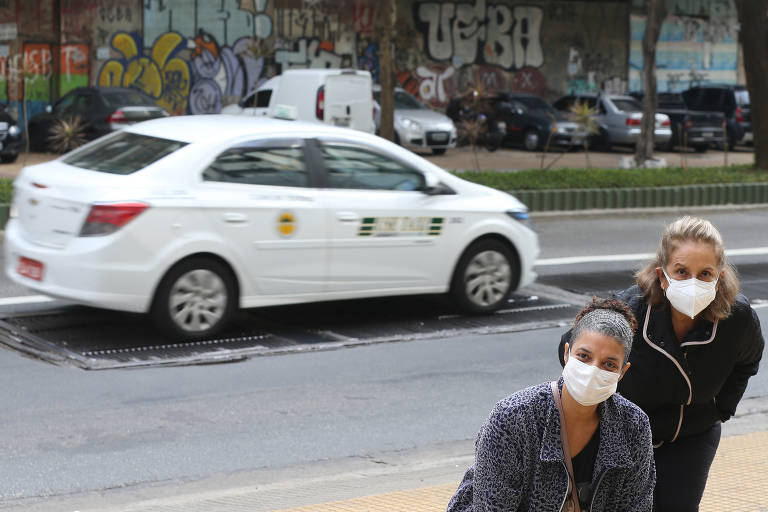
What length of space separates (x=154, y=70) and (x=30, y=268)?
24.9 metres

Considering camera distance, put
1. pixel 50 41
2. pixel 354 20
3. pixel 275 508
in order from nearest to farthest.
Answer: pixel 275 508, pixel 50 41, pixel 354 20

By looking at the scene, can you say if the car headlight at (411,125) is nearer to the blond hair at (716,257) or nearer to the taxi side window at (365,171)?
the taxi side window at (365,171)

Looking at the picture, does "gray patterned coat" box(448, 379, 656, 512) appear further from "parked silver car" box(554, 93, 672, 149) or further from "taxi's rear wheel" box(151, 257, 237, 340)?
"parked silver car" box(554, 93, 672, 149)

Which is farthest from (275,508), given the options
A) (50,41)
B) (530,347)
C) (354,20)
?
(354,20)

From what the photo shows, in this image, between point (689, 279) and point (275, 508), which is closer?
point (689, 279)

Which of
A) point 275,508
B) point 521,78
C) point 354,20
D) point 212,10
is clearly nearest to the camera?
point 275,508

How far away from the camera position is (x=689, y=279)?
3840 millimetres

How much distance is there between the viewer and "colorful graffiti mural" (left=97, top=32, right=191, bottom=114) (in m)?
32.5

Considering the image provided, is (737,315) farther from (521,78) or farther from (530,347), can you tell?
(521,78)

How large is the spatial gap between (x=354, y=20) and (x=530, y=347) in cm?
2793

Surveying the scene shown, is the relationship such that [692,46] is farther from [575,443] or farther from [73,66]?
[575,443]

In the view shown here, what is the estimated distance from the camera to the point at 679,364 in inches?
154

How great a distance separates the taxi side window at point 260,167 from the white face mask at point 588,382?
634cm

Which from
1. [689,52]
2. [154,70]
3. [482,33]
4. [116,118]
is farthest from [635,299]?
[689,52]
